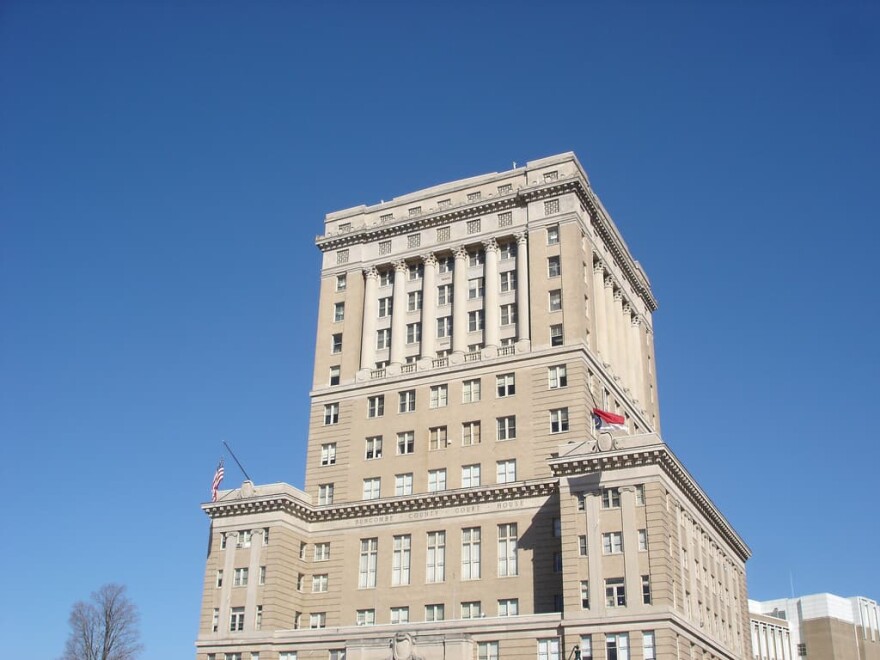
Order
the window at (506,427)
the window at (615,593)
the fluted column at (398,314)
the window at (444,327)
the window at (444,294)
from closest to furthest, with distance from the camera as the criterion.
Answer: the window at (615,593) → the window at (506,427) → the window at (444,327) → the fluted column at (398,314) → the window at (444,294)

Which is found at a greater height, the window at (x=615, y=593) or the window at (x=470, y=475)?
the window at (x=470, y=475)

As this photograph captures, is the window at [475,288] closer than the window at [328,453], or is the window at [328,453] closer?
the window at [328,453]

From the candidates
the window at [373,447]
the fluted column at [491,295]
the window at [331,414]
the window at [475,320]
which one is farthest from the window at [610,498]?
the window at [331,414]

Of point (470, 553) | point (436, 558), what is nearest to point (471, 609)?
point (470, 553)

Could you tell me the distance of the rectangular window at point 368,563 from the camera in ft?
295

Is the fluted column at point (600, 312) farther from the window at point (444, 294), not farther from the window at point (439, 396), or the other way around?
the window at point (439, 396)

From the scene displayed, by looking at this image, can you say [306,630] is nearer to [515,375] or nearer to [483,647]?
[483,647]

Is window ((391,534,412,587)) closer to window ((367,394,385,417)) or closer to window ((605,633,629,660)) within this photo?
window ((367,394,385,417))

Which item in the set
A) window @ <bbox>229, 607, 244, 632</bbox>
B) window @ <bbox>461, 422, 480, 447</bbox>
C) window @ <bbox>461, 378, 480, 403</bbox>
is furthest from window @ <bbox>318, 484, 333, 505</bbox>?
window @ <bbox>461, 378, 480, 403</bbox>

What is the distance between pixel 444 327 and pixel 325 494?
768 inches

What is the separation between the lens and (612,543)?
76125 millimetres

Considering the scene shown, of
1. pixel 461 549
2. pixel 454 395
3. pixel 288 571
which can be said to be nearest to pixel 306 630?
pixel 288 571

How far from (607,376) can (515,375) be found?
985cm

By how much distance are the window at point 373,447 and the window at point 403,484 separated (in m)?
3.16
